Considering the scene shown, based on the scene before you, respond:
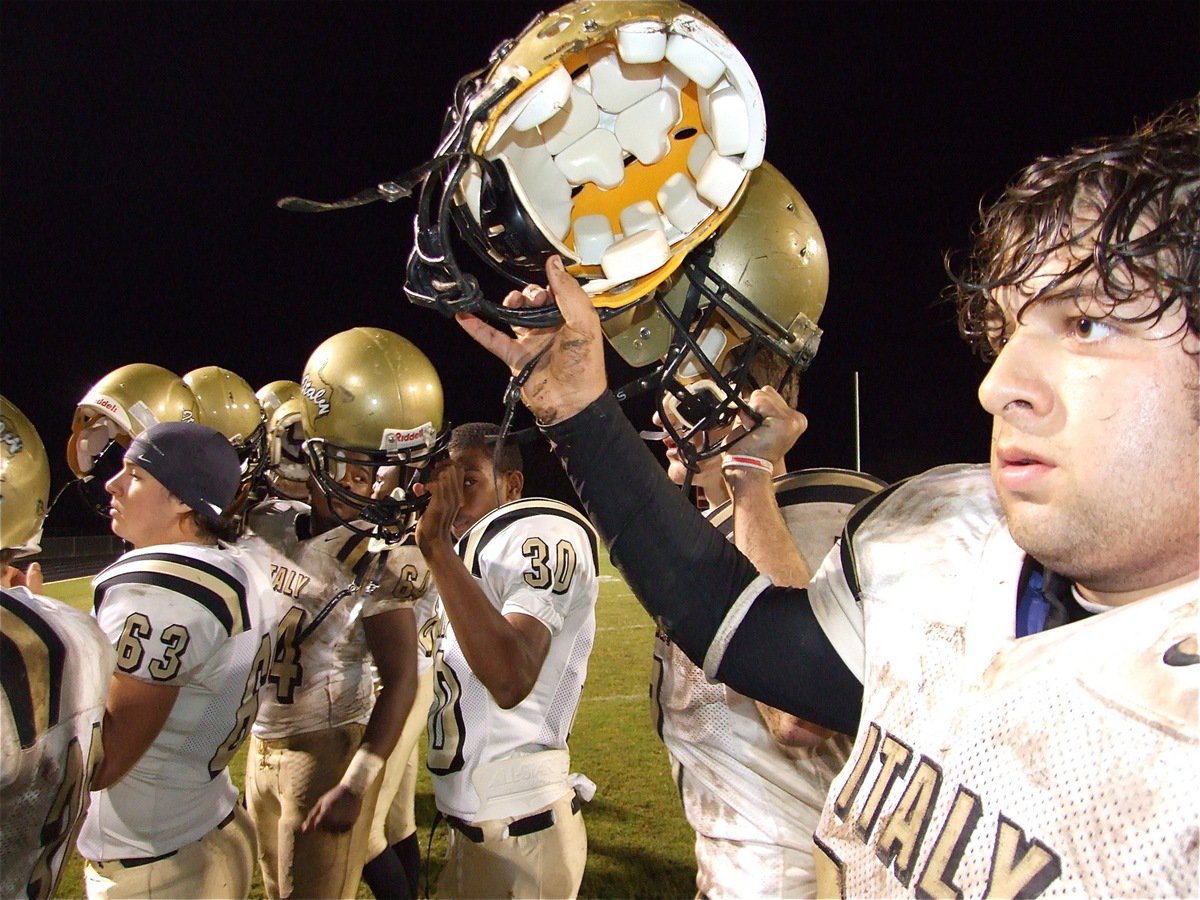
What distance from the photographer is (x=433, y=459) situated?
3598 millimetres

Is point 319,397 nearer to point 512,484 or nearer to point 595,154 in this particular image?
point 512,484

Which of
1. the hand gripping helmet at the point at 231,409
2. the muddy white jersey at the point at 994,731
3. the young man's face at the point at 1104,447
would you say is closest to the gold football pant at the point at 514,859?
the muddy white jersey at the point at 994,731

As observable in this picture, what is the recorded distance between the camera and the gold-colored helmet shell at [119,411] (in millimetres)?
4188

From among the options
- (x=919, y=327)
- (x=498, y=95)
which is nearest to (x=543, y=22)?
(x=498, y=95)

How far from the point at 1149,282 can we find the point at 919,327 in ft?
78.6

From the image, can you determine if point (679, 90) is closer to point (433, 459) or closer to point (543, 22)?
point (543, 22)

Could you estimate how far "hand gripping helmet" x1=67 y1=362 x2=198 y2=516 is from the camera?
4188 millimetres

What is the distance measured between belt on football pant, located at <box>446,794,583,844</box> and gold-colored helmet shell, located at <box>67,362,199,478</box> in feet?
8.81

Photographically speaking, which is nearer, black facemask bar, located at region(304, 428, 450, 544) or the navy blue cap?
the navy blue cap

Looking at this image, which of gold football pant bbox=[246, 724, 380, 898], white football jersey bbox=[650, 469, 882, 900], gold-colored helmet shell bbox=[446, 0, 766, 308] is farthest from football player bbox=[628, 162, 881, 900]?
gold football pant bbox=[246, 724, 380, 898]

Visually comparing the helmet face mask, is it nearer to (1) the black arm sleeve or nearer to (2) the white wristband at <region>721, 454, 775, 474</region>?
(1) the black arm sleeve

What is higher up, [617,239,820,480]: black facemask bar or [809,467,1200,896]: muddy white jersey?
[617,239,820,480]: black facemask bar

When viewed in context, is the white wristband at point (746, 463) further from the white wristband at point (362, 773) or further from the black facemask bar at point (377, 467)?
the white wristband at point (362, 773)

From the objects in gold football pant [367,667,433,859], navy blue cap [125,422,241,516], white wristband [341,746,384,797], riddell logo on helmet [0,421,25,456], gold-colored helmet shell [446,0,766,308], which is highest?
gold-colored helmet shell [446,0,766,308]
